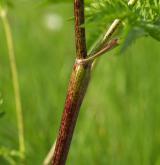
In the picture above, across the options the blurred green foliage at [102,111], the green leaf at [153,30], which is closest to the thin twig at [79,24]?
the green leaf at [153,30]

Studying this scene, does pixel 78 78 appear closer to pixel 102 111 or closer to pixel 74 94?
pixel 74 94

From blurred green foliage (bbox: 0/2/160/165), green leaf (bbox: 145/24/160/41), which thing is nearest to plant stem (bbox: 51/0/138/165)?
green leaf (bbox: 145/24/160/41)

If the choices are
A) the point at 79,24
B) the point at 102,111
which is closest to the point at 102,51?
the point at 79,24

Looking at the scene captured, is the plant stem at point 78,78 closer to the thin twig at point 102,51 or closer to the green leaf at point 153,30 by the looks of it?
the thin twig at point 102,51

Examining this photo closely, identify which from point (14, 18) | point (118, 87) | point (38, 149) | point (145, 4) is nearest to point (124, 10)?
point (145, 4)

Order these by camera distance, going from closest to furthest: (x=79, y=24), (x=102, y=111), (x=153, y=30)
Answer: (x=153, y=30) → (x=79, y=24) → (x=102, y=111)

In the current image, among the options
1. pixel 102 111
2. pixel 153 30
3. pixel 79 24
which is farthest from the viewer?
pixel 102 111
